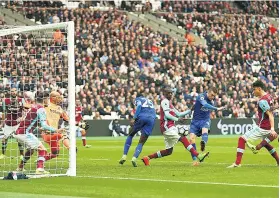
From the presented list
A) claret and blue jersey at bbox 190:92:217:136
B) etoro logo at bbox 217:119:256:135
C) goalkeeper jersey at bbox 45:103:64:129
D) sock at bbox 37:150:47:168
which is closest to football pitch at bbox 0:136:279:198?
sock at bbox 37:150:47:168

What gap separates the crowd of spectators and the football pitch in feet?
64.8

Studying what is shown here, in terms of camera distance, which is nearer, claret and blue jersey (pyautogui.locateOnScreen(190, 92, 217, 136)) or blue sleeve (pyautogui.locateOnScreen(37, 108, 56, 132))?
blue sleeve (pyautogui.locateOnScreen(37, 108, 56, 132))

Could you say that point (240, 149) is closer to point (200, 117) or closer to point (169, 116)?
point (169, 116)

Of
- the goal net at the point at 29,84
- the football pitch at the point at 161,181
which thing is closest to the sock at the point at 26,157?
the goal net at the point at 29,84

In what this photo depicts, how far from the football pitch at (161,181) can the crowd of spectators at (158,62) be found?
64.8 ft

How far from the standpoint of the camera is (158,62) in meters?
50.8

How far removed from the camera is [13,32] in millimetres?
19875

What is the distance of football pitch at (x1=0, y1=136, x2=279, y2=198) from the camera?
1548cm

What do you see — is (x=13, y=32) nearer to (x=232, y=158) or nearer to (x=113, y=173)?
(x=113, y=173)

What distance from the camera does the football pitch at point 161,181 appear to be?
1548 centimetres

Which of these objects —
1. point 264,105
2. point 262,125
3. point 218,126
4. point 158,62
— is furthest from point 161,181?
point 158,62

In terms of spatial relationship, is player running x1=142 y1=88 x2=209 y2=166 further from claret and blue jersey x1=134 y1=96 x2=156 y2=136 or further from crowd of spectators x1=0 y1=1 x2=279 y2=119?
crowd of spectators x1=0 y1=1 x2=279 y2=119

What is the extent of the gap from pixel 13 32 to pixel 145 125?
5.13 m

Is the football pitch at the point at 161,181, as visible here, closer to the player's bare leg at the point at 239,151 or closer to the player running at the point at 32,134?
the player's bare leg at the point at 239,151
